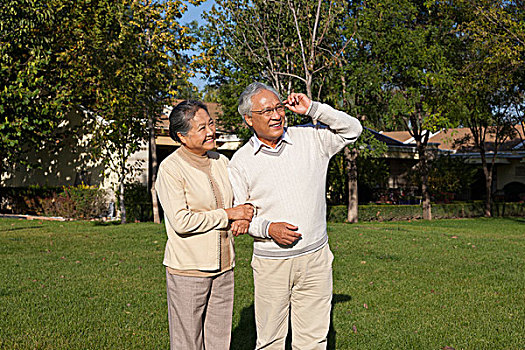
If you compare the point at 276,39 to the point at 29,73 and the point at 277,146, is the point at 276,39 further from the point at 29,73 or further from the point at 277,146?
the point at 277,146

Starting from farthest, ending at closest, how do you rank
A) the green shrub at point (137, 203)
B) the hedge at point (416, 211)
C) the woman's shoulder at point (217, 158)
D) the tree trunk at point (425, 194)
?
1. the tree trunk at point (425, 194)
2. the hedge at point (416, 211)
3. the green shrub at point (137, 203)
4. the woman's shoulder at point (217, 158)

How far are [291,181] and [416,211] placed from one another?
21.6 meters

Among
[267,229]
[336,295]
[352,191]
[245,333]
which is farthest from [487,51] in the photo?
[267,229]

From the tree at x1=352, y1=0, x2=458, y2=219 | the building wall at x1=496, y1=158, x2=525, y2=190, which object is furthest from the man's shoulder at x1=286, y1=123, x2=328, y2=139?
the building wall at x1=496, y1=158, x2=525, y2=190

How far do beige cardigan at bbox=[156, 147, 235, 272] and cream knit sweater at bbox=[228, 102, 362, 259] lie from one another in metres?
0.22

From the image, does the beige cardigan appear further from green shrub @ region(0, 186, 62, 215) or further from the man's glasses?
green shrub @ region(0, 186, 62, 215)

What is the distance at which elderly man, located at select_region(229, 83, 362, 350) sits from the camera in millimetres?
3336

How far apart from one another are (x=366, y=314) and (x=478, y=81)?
597 inches

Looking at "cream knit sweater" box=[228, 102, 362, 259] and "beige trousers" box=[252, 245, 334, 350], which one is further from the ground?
"cream knit sweater" box=[228, 102, 362, 259]

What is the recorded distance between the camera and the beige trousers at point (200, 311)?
11.0ft

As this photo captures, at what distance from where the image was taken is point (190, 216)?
10.5ft

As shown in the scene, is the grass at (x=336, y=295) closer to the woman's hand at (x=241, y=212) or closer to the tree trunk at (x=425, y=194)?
the woman's hand at (x=241, y=212)

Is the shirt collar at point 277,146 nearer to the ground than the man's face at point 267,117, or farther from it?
nearer to the ground

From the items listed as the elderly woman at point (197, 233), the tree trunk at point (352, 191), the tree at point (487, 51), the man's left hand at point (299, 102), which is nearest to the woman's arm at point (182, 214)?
the elderly woman at point (197, 233)
